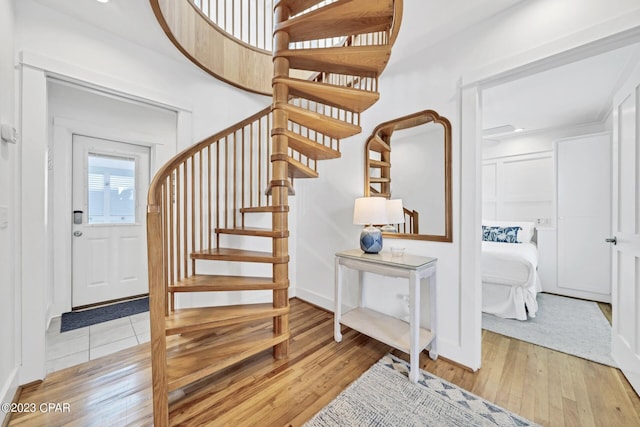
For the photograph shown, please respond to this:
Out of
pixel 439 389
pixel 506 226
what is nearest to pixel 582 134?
pixel 506 226

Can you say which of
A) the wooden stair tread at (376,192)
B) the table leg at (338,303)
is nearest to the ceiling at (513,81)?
the wooden stair tread at (376,192)

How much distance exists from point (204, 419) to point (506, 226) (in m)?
4.30

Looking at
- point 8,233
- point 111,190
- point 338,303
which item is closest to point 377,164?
point 338,303

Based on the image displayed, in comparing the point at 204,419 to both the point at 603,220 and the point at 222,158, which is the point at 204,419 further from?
the point at 603,220

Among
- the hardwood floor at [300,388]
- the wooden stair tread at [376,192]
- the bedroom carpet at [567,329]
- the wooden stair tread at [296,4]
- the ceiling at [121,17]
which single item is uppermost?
the wooden stair tread at [296,4]

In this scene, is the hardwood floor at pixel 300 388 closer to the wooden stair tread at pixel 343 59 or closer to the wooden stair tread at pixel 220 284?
the wooden stair tread at pixel 220 284

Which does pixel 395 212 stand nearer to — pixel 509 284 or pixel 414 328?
pixel 414 328

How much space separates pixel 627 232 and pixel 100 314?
4.66m

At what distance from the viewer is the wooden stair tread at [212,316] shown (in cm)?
152

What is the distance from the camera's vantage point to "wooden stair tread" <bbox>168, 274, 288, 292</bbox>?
5.62 ft

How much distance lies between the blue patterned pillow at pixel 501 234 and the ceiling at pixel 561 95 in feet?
4.86

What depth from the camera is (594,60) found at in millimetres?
2135

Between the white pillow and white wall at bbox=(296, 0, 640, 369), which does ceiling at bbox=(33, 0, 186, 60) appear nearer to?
white wall at bbox=(296, 0, 640, 369)

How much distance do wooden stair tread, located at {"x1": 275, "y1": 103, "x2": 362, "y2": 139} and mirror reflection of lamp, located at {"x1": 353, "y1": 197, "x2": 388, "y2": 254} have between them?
0.60m
